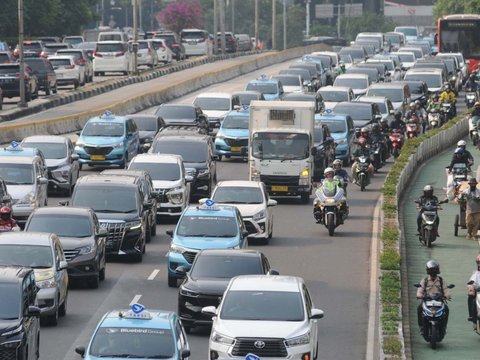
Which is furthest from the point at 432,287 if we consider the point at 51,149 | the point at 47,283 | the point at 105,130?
the point at 105,130

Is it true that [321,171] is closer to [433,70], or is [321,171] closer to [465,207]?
[465,207]

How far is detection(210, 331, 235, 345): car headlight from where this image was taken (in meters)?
22.6

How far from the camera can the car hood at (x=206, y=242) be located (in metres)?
31.5

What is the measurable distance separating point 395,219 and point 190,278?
11.2m

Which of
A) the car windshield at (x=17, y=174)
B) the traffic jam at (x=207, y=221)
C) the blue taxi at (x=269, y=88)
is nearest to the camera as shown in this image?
the traffic jam at (x=207, y=221)

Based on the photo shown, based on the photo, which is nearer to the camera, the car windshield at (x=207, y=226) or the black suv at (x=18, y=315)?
the black suv at (x=18, y=315)

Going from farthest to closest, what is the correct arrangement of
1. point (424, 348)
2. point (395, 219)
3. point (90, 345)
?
1. point (395, 219)
2. point (424, 348)
3. point (90, 345)

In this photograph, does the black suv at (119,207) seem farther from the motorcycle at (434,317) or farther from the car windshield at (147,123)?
the car windshield at (147,123)

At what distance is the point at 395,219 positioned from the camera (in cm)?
3769

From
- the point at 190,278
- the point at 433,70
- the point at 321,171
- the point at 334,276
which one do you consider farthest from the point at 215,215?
the point at 433,70

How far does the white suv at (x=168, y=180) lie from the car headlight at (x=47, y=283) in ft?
42.9

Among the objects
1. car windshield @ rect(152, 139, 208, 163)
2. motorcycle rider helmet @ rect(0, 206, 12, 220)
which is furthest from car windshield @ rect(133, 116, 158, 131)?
motorcycle rider helmet @ rect(0, 206, 12, 220)

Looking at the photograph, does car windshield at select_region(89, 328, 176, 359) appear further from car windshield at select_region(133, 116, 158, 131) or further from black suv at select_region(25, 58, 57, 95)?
black suv at select_region(25, 58, 57, 95)

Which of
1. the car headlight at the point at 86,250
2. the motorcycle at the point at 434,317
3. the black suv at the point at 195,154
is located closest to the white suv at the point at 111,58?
the black suv at the point at 195,154
